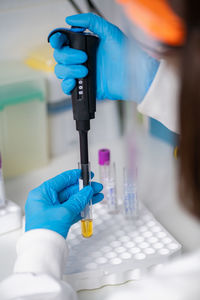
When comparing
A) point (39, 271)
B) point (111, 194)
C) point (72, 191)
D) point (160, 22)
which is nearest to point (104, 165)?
point (111, 194)

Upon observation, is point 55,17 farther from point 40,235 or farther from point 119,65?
point 40,235

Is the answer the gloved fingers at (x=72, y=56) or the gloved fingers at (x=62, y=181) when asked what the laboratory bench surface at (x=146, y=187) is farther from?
the gloved fingers at (x=72, y=56)

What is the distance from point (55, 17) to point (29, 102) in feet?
1.30

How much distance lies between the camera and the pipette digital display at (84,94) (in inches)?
37.1

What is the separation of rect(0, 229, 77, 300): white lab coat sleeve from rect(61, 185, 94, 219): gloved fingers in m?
0.09

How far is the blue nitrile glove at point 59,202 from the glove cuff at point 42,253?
0.09 ft

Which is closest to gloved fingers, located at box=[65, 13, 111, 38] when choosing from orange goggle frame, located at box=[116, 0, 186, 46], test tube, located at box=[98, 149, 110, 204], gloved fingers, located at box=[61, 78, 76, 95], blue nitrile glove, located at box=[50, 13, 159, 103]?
blue nitrile glove, located at box=[50, 13, 159, 103]

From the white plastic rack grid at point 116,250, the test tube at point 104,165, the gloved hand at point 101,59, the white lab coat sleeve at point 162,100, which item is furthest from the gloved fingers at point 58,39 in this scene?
the white plastic rack grid at point 116,250

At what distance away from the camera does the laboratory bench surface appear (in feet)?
3.39

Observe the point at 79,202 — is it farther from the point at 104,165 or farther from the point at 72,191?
the point at 104,165

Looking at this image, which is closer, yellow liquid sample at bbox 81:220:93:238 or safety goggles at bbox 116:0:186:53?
safety goggles at bbox 116:0:186:53

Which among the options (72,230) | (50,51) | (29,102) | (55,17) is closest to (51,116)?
(29,102)

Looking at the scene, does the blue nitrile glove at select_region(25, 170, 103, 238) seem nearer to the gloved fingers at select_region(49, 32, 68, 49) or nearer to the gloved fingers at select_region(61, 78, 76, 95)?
the gloved fingers at select_region(61, 78, 76, 95)

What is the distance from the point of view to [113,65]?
1.15m
